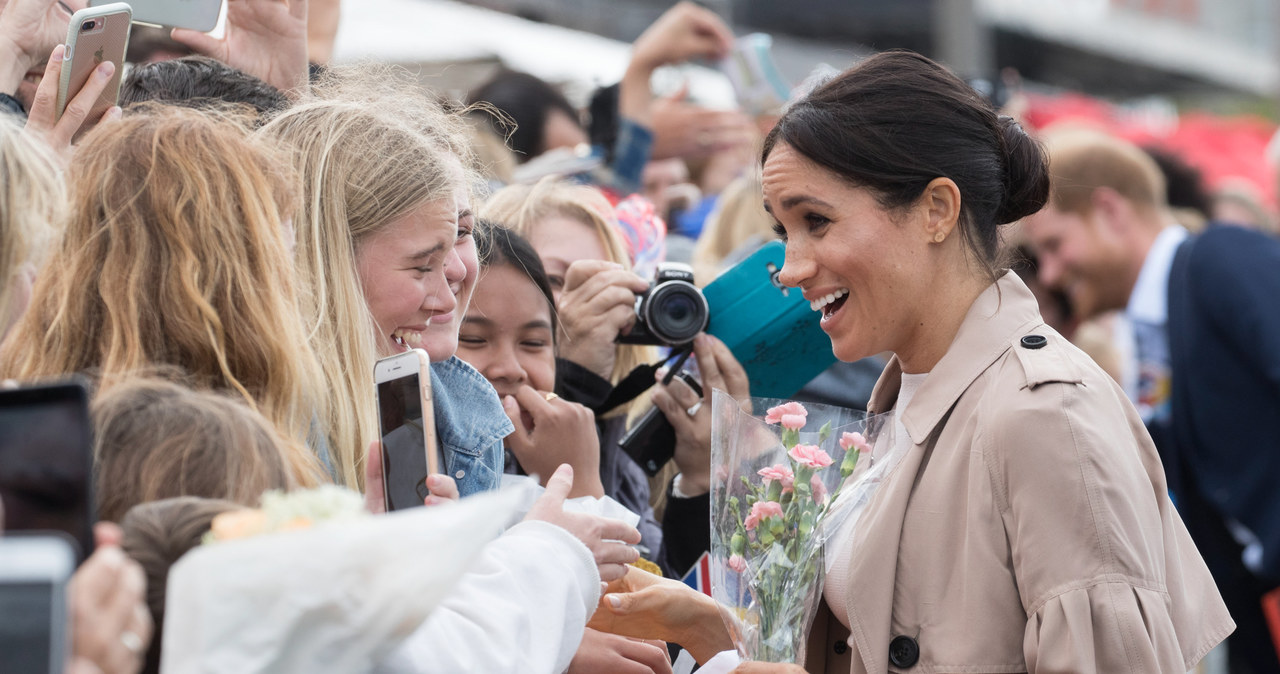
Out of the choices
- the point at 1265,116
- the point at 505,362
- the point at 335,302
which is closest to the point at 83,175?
the point at 335,302

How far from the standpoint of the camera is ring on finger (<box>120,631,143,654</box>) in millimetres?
1211

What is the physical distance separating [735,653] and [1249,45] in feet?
85.0

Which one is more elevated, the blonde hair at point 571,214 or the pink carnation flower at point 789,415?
the pink carnation flower at point 789,415

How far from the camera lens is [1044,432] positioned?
6.32ft

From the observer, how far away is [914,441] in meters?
2.13

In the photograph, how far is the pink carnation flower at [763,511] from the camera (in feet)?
6.67

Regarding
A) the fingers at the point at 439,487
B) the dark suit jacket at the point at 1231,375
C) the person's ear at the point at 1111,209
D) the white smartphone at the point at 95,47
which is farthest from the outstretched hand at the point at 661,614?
the person's ear at the point at 1111,209

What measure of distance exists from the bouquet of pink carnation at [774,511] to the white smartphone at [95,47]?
117 cm

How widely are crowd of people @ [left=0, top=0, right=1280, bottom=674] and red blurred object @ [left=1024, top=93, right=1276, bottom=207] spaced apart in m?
8.62

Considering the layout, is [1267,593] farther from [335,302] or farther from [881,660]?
[335,302]

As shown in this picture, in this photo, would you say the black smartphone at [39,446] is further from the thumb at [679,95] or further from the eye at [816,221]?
the thumb at [679,95]

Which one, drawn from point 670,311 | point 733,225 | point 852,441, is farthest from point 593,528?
point 733,225

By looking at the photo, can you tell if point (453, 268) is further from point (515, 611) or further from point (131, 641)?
point (131, 641)

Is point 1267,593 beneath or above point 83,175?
beneath
